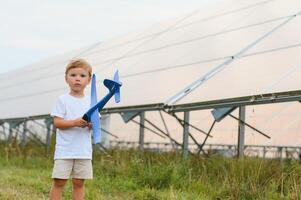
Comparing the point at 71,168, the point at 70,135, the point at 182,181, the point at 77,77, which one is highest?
the point at 77,77

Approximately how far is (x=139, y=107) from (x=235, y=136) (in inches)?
80.3

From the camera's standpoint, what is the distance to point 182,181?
20.5 ft

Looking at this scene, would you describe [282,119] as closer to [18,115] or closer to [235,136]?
[235,136]

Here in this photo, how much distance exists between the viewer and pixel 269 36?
8.60 metres

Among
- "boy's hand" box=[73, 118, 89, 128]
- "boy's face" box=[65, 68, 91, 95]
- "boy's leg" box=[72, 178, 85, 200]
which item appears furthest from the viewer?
"boy's leg" box=[72, 178, 85, 200]

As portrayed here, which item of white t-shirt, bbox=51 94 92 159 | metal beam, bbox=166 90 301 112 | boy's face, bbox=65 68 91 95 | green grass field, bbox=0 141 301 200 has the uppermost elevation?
metal beam, bbox=166 90 301 112

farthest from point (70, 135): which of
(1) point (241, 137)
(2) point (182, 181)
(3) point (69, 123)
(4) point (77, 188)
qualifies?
(1) point (241, 137)

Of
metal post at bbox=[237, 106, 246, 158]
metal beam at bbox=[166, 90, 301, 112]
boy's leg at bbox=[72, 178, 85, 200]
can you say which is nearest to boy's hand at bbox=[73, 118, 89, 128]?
boy's leg at bbox=[72, 178, 85, 200]

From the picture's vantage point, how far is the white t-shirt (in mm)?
3809

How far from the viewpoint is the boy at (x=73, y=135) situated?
378 centimetres

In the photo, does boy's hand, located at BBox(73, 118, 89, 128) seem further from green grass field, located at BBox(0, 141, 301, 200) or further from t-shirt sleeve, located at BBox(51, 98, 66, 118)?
green grass field, located at BBox(0, 141, 301, 200)

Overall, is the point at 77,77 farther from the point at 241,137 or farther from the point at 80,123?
the point at 241,137

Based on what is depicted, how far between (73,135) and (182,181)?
266 centimetres

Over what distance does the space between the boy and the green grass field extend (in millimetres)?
1313
